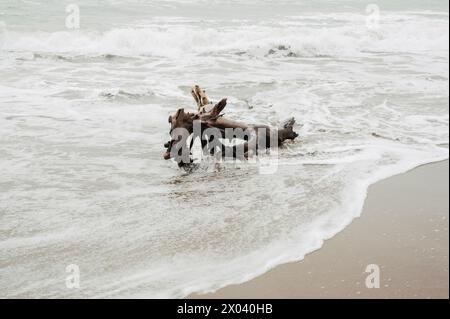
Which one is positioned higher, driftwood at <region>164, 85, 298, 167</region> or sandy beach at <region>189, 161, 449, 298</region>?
driftwood at <region>164, 85, 298, 167</region>

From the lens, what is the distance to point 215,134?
20.8ft

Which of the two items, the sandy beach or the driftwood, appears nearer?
the sandy beach

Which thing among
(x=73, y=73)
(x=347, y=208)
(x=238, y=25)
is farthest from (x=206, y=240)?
(x=238, y=25)

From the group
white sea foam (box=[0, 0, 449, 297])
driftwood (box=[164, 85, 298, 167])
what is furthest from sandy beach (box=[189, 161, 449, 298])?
driftwood (box=[164, 85, 298, 167])

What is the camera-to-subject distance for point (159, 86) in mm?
11344

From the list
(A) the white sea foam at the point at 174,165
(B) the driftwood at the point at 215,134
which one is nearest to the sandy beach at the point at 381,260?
(A) the white sea foam at the point at 174,165

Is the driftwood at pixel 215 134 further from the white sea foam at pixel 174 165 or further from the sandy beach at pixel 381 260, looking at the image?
the sandy beach at pixel 381 260

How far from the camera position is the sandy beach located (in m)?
3.22

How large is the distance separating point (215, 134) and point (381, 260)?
3182 millimetres

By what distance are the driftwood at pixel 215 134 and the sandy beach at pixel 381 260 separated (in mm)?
2005

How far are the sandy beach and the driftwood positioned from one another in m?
2.01

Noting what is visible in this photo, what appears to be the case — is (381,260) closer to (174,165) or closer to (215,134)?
(174,165)

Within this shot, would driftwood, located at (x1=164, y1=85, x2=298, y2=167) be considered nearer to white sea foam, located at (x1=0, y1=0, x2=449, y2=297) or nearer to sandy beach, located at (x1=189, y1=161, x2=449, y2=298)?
white sea foam, located at (x1=0, y1=0, x2=449, y2=297)
